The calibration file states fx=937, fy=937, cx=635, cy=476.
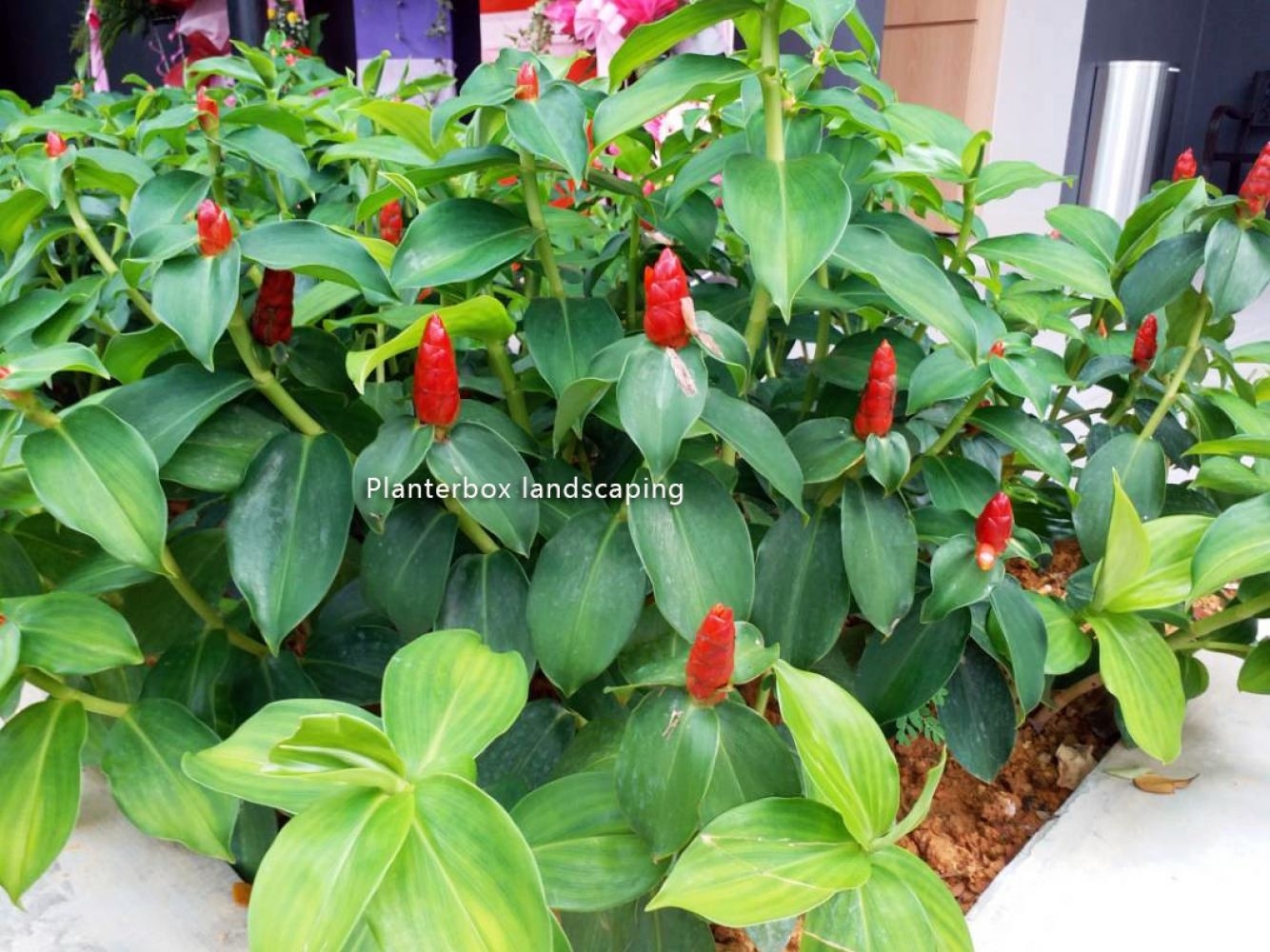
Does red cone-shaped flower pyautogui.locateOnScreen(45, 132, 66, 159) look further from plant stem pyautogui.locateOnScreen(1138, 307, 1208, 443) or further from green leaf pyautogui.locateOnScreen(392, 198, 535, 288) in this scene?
plant stem pyautogui.locateOnScreen(1138, 307, 1208, 443)

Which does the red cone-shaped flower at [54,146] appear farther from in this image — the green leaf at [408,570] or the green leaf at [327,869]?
the green leaf at [327,869]

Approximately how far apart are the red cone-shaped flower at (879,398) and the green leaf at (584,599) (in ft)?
0.51

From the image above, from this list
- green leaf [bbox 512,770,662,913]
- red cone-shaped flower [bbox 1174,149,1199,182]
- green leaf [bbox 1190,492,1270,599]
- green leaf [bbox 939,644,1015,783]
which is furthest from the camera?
red cone-shaped flower [bbox 1174,149,1199,182]

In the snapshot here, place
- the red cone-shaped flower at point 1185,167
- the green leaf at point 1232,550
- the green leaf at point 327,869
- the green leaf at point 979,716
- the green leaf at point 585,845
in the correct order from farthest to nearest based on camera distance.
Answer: the red cone-shaped flower at point 1185,167
the green leaf at point 979,716
the green leaf at point 1232,550
the green leaf at point 585,845
the green leaf at point 327,869

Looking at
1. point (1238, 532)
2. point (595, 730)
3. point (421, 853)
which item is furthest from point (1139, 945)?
point (421, 853)

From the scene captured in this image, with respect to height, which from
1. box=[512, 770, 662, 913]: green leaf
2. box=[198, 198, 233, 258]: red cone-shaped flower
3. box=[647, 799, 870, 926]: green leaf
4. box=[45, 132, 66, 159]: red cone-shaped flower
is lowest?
box=[512, 770, 662, 913]: green leaf

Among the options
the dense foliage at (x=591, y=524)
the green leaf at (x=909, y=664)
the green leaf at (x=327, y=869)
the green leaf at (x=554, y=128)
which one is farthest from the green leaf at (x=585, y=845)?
the green leaf at (x=554, y=128)

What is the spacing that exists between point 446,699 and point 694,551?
0.50 feet

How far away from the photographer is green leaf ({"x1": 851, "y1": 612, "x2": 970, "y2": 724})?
60 centimetres

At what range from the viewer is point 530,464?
69 centimetres

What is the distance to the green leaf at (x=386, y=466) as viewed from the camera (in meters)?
0.49

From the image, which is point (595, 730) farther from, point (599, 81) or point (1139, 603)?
point (599, 81)

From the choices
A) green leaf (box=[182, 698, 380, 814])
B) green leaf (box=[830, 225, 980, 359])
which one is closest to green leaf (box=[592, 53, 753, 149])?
green leaf (box=[830, 225, 980, 359])

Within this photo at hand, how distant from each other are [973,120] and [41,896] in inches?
135
